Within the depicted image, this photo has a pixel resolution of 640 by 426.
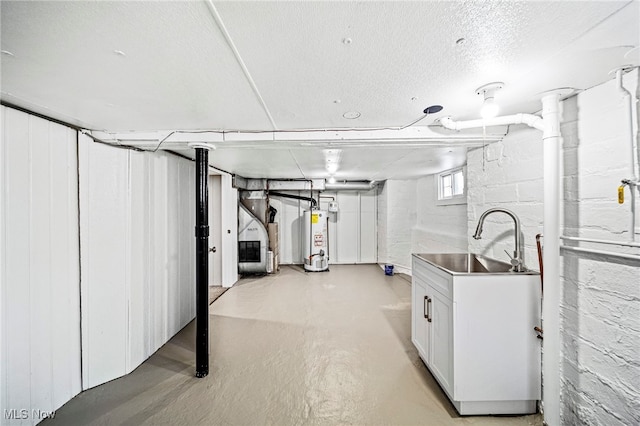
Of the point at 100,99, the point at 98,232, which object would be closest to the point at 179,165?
the point at 98,232

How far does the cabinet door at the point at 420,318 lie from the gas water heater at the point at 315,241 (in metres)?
3.15

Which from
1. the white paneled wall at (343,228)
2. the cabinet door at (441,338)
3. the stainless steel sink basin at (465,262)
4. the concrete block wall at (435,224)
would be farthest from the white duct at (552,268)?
Answer: the white paneled wall at (343,228)

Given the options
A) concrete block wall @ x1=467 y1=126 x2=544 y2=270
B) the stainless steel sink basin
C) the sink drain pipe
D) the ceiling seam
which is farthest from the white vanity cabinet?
the ceiling seam

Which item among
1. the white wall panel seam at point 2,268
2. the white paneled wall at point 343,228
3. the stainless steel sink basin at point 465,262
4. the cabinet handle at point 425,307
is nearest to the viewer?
the white wall panel seam at point 2,268

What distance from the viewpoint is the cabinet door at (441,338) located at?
1666 millimetres

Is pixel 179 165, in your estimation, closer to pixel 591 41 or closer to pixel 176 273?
pixel 176 273

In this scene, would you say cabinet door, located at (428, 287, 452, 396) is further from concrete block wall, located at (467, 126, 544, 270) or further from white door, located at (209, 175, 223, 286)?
white door, located at (209, 175, 223, 286)

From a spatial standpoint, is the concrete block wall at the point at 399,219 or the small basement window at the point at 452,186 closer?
the small basement window at the point at 452,186

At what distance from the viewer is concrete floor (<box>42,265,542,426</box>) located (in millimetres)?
1636

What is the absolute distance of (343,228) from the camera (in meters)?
5.99

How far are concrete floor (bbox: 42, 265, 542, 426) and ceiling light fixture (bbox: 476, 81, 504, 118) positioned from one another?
75.1 inches

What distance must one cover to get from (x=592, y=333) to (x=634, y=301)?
0.96 ft

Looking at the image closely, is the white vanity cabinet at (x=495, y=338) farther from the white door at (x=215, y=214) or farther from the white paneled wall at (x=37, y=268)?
the white door at (x=215, y=214)

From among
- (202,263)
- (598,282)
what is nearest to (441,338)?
(598,282)
